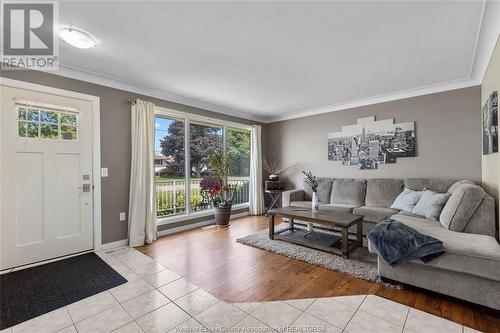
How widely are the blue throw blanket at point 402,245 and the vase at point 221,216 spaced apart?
8.93 feet

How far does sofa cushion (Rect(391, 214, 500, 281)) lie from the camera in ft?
5.80

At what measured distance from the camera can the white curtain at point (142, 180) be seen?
356 cm

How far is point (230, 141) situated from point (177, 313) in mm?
3955

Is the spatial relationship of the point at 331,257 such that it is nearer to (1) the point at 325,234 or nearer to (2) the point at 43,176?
(1) the point at 325,234

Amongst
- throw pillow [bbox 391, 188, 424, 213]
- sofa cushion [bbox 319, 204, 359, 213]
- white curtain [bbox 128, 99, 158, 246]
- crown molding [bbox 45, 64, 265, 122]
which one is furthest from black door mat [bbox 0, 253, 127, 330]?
throw pillow [bbox 391, 188, 424, 213]

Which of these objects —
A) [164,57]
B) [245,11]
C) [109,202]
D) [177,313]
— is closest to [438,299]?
[177,313]

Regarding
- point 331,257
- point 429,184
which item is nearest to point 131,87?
point 331,257

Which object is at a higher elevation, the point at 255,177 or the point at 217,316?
the point at 255,177

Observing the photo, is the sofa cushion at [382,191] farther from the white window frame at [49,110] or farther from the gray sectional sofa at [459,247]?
the white window frame at [49,110]

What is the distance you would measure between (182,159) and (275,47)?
9.08 ft

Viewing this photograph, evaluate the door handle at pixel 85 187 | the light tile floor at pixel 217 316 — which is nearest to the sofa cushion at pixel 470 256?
the light tile floor at pixel 217 316

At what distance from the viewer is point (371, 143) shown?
14.5 feet

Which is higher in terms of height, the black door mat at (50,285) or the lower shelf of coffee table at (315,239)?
the lower shelf of coffee table at (315,239)

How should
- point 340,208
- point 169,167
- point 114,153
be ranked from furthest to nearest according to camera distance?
point 169,167 < point 340,208 < point 114,153
